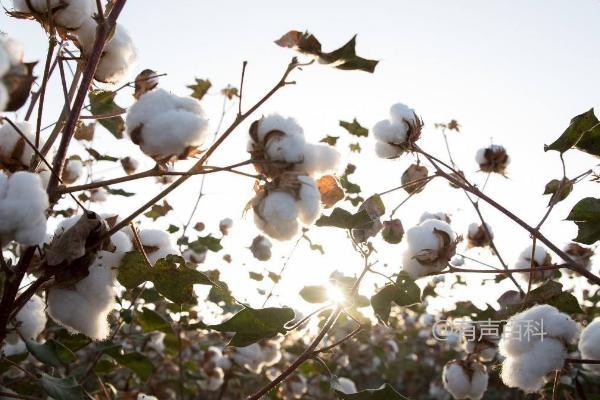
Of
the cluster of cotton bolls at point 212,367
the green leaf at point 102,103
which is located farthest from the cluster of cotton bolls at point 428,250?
the cluster of cotton bolls at point 212,367

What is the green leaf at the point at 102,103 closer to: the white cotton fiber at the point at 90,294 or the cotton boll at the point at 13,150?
the cotton boll at the point at 13,150

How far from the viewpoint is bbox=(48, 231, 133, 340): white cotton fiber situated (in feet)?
3.81

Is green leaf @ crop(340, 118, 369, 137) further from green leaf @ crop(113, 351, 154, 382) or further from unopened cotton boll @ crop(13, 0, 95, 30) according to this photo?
unopened cotton boll @ crop(13, 0, 95, 30)

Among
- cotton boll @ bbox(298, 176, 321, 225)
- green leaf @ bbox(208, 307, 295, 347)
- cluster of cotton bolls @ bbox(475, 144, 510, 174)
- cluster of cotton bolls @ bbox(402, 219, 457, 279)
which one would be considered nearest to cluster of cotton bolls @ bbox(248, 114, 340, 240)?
cotton boll @ bbox(298, 176, 321, 225)

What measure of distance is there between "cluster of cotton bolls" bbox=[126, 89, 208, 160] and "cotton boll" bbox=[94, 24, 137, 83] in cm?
28

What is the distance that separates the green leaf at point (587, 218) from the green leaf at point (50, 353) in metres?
1.42

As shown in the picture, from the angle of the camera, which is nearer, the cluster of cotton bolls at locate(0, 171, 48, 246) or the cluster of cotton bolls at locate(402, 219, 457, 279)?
the cluster of cotton bolls at locate(0, 171, 48, 246)

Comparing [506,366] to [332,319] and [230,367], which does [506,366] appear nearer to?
[332,319]

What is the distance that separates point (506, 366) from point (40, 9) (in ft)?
4.92

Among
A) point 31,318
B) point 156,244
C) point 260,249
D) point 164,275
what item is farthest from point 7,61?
point 260,249

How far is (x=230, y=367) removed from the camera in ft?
13.5

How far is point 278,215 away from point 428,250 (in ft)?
2.49

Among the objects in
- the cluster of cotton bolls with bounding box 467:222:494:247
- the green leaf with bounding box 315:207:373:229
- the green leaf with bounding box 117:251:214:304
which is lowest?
the green leaf with bounding box 117:251:214:304

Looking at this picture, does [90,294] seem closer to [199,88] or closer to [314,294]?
[314,294]
